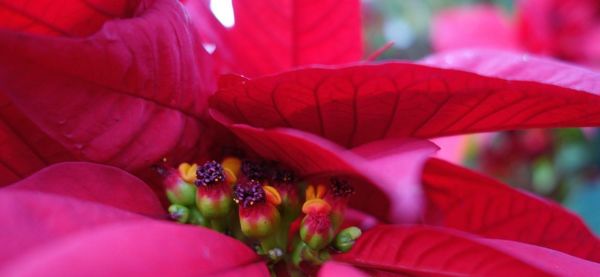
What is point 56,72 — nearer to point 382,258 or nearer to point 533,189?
point 382,258

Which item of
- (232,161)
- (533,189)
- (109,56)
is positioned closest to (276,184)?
(232,161)

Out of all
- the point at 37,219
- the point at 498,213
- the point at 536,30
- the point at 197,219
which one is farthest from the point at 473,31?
the point at 37,219

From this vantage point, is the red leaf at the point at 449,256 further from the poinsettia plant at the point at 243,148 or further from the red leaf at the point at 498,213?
the red leaf at the point at 498,213

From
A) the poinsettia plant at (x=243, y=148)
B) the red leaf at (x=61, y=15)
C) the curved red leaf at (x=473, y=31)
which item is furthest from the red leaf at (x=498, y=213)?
the curved red leaf at (x=473, y=31)

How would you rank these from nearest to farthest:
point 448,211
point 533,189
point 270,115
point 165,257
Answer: point 165,257, point 270,115, point 448,211, point 533,189

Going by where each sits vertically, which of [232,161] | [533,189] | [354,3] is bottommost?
[533,189]
